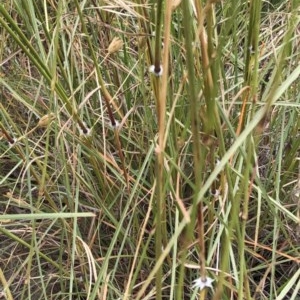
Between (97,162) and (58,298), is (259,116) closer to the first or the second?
(97,162)

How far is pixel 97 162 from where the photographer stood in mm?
834

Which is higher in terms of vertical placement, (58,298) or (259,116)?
(259,116)

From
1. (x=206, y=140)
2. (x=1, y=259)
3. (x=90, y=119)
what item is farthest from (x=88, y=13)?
(x=206, y=140)

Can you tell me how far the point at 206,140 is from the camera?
0.45m

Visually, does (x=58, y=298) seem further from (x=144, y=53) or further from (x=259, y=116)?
(x=259, y=116)

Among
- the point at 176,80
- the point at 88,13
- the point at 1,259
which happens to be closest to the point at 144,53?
the point at 176,80

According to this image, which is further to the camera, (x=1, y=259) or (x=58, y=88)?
(x=1, y=259)

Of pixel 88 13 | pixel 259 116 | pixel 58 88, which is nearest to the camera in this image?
pixel 259 116

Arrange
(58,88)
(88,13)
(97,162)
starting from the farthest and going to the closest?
(88,13), (97,162), (58,88)

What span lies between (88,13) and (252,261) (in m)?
0.48

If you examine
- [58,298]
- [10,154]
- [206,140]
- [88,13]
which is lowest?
[58,298]

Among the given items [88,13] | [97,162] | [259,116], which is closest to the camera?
[259,116]

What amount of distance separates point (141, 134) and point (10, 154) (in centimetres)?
20

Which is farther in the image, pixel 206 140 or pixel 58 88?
pixel 58 88
